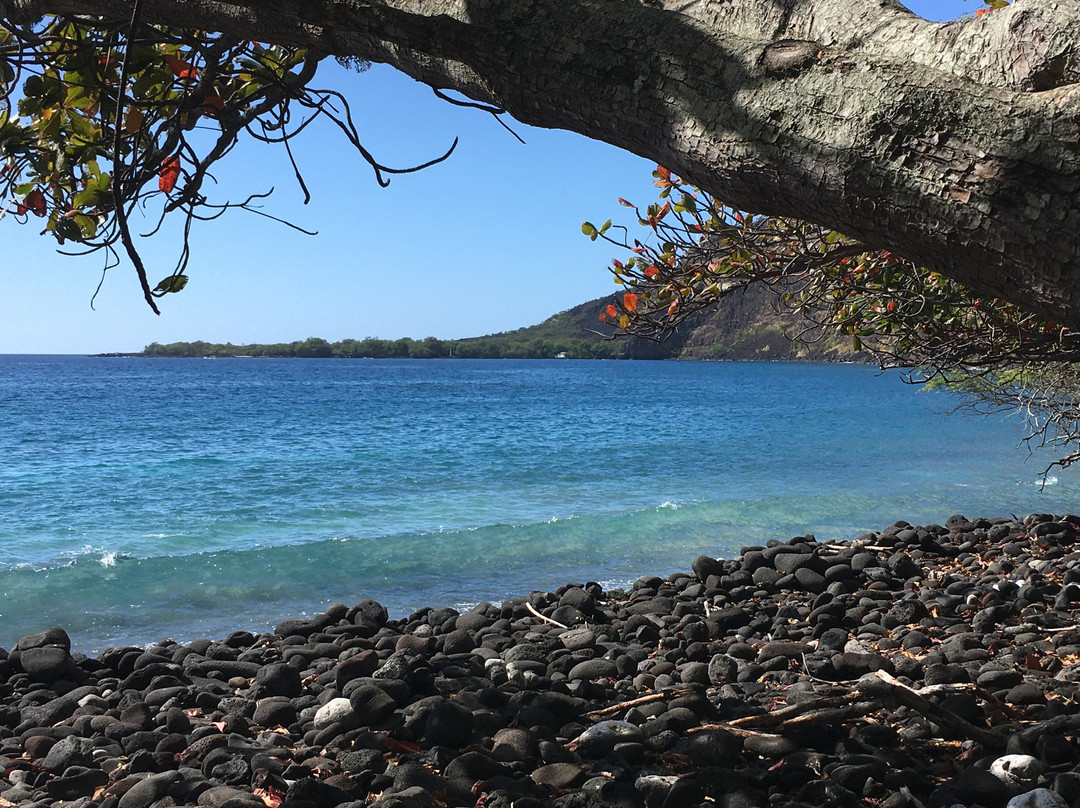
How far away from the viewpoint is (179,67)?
12.2 ft

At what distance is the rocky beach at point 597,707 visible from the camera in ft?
11.0

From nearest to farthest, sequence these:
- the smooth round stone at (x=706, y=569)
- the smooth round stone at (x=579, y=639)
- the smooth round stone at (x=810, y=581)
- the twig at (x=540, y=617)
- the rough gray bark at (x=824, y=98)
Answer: the rough gray bark at (x=824, y=98) → the smooth round stone at (x=579, y=639) → the twig at (x=540, y=617) → the smooth round stone at (x=810, y=581) → the smooth round stone at (x=706, y=569)

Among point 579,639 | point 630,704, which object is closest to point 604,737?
point 630,704

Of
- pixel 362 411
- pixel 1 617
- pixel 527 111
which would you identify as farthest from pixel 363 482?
pixel 362 411

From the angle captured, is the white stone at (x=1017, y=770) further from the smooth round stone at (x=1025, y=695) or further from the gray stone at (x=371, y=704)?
the gray stone at (x=371, y=704)

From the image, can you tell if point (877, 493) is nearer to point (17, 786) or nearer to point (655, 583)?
point (655, 583)

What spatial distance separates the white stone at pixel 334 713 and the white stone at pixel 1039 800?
2908mm

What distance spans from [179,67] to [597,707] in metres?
3.70

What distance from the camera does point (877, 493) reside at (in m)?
18.6

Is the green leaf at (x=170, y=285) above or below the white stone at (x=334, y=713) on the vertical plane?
above

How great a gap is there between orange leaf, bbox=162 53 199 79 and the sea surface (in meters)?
4.49

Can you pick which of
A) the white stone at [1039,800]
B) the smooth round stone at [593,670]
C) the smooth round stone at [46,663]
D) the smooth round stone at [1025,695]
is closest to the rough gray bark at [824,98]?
the white stone at [1039,800]

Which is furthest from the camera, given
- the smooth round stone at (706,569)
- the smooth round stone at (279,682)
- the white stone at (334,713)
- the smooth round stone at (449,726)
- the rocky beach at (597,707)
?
the smooth round stone at (706,569)

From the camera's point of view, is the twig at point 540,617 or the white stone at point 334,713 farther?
the twig at point 540,617
